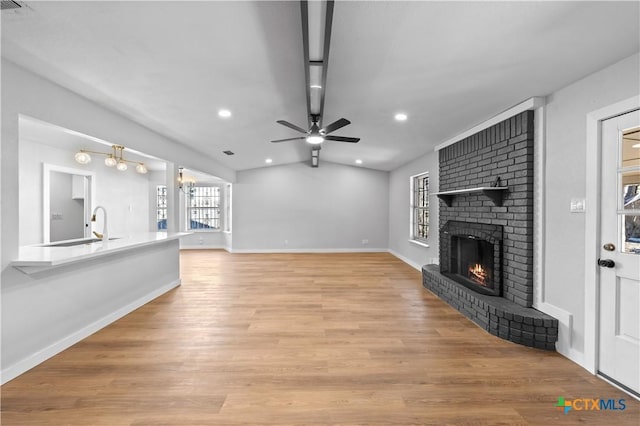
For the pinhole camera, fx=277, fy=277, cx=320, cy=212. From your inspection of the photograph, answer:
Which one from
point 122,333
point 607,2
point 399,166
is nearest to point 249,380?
point 122,333

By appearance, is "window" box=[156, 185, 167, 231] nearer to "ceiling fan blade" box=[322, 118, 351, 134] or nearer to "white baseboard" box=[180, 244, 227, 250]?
"white baseboard" box=[180, 244, 227, 250]

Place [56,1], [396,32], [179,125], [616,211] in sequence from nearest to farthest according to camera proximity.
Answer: [56,1], [396,32], [616,211], [179,125]

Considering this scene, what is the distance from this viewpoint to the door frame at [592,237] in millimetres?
2215

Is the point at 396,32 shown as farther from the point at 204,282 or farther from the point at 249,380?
the point at 204,282

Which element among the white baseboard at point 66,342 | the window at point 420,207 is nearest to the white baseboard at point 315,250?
the window at point 420,207

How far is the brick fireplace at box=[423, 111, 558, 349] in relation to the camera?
2.80 metres

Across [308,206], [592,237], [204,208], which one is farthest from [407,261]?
[204,208]

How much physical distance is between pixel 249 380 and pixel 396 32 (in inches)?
110

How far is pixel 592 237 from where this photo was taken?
88.5 inches

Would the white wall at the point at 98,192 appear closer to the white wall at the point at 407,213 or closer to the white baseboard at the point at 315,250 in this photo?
the white baseboard at the point at 315,250

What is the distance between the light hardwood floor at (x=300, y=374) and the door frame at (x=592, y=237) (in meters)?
0.25

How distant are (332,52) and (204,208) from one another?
26.0 ft

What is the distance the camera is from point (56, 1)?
5.45 ft

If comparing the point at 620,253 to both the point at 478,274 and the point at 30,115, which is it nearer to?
the point at 478,274
